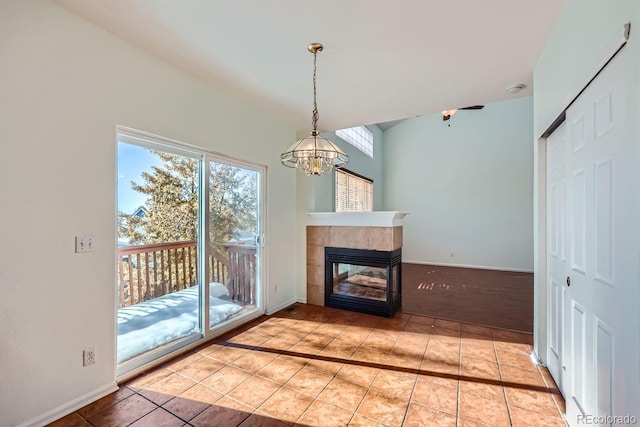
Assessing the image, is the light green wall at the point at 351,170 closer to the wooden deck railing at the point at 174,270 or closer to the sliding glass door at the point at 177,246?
the sliding glass door at the point at 177,246

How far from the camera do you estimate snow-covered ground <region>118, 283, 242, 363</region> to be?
2328mm

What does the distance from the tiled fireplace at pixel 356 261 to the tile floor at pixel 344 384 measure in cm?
68

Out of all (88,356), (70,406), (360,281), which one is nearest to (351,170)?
(360,281)

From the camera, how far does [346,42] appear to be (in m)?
2.11

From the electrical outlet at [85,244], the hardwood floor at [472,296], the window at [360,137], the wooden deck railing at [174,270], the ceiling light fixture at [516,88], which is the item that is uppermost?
the window at [360,137]

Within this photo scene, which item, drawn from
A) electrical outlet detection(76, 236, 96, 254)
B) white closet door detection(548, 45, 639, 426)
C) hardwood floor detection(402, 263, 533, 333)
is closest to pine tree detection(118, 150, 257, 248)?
electrical outlet detection(76, 236, 96, 254)

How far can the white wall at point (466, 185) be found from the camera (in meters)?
6.39

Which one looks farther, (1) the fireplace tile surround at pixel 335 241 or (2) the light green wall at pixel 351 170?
(2) the light green wall at pixel 351 170

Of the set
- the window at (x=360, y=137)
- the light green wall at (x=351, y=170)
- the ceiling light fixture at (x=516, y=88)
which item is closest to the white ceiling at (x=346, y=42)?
the ceiling light fixture at (x=516, y=88)

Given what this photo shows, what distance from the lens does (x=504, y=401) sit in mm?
1918

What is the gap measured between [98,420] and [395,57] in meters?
3.42

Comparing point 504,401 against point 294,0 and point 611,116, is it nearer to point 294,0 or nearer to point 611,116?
point 611,116

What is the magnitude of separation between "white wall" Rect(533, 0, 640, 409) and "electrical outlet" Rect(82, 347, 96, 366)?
116 inches

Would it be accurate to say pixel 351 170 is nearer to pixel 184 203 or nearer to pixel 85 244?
pixel 184 203
